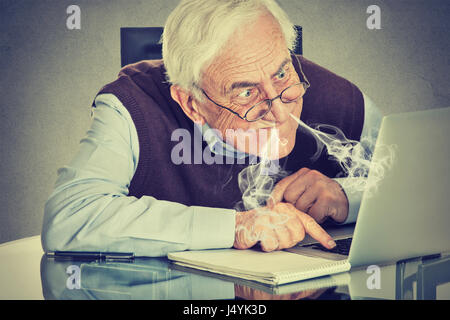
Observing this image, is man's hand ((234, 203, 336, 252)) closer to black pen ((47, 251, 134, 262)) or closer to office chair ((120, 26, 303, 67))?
black pen ((47, 251, 134, 262))

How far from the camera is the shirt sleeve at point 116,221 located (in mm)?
1144

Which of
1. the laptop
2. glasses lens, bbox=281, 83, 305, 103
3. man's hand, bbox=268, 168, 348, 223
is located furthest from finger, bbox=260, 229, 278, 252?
glasses lens, bbox=281, 83, 305, 103

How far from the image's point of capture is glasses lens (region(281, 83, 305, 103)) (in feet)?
5.17

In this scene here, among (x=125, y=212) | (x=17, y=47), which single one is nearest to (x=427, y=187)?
(x=125, y=212)

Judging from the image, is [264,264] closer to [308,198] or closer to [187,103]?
[308,198]

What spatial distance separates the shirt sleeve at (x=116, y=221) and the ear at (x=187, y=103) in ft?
1.25

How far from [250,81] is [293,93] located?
19 cm

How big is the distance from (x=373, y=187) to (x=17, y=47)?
1.79m

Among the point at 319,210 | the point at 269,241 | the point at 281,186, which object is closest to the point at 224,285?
the point at 269,241

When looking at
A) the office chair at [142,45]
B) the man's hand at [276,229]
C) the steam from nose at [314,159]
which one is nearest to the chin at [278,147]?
the steam from nose at [314,159]

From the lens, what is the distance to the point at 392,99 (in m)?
2.00

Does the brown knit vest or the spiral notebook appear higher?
the brown knit vest

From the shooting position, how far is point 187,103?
1577 millimetres

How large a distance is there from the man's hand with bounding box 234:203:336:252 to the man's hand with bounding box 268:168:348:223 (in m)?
0.23
